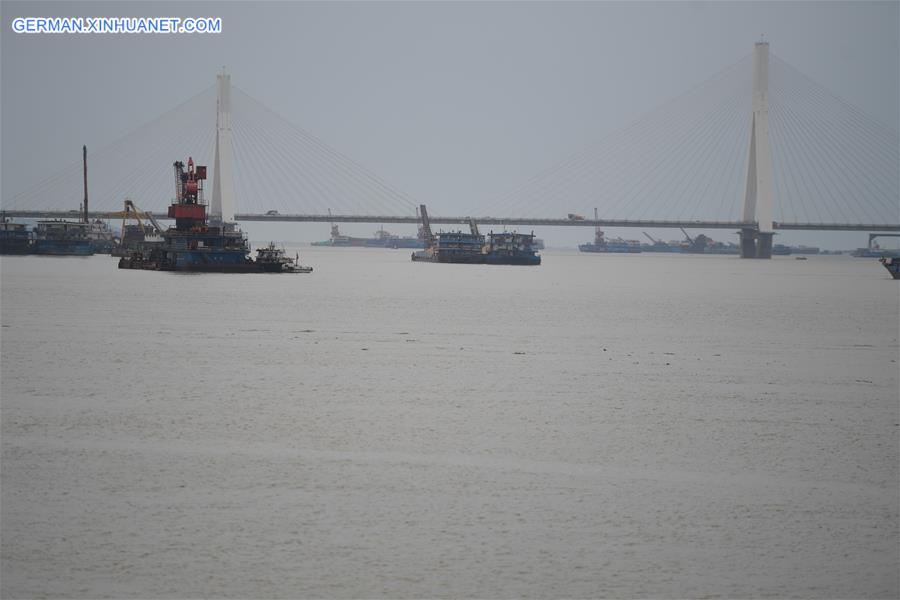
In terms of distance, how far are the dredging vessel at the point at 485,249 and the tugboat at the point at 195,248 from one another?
4137cm

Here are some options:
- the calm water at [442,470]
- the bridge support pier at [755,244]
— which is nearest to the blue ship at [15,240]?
the bridge support pier at [755,244]

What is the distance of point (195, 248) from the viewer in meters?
69.5

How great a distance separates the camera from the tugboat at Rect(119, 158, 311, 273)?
226 feet

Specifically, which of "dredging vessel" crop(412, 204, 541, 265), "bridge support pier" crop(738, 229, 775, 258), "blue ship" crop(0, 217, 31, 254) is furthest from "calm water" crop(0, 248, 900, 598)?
"bridge support pier" crop(738, 229, 775, 258)

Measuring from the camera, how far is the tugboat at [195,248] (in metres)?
68.9

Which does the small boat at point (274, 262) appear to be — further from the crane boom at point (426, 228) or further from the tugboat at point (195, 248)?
the crane boom at point (426, 228)

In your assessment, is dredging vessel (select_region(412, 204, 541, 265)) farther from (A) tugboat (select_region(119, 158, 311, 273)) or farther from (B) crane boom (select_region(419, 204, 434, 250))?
(A) tugboat (select_region(119, 158, 311, 273))

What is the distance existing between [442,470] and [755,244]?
144 m

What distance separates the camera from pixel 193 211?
7400cm

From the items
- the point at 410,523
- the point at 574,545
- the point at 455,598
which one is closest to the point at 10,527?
the point at 410,523

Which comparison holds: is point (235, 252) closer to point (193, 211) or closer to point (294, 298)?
point (193, 211)

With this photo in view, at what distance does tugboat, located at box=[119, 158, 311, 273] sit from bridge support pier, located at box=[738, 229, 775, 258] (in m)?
81.7

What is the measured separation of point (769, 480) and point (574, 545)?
120 inches

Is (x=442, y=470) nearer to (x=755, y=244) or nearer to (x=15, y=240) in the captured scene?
(x=15, y=240)
